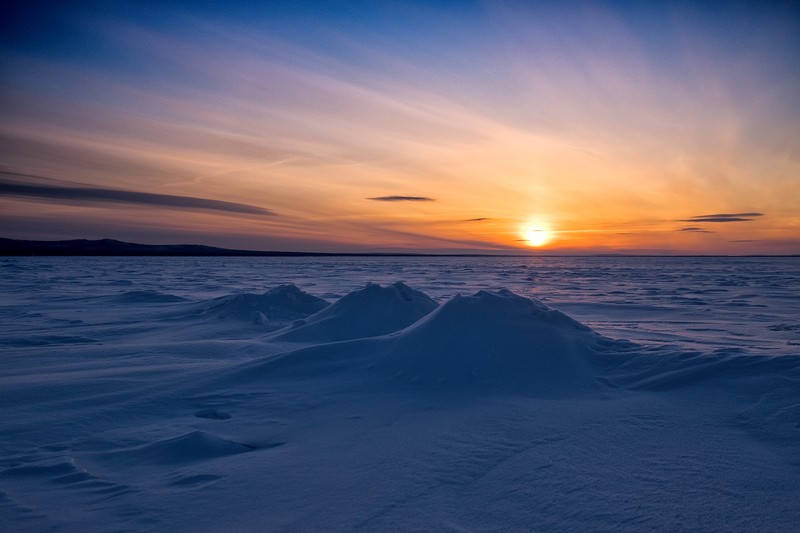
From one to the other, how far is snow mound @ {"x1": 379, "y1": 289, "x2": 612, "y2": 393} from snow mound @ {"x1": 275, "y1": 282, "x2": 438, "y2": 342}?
1704 mm

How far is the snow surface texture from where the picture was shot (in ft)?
6.68

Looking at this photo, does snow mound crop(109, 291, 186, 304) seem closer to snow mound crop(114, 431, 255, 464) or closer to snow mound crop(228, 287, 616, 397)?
snow mound crop(228, 287, 616, 397)

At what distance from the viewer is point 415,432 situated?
2.94 m

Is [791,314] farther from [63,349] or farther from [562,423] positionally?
[63,349]

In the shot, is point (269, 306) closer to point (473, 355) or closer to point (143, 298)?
point (143, 298)

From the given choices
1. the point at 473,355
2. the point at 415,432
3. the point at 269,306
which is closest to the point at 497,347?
the point at 473,355

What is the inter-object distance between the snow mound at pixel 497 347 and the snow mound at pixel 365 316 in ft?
5.59

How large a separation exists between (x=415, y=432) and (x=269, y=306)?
6.50 metres

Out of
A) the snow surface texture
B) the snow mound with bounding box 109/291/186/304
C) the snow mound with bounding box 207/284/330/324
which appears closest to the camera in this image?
the snow surface texture

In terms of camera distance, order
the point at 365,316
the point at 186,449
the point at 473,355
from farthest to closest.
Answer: the point at 365,316 < the point at 473,355 < the point at 186,449

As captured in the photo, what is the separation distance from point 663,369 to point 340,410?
2.69 meters

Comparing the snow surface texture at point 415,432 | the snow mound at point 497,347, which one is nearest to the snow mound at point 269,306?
the snow surface texture at point 415,432

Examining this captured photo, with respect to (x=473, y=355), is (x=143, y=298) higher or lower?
lower

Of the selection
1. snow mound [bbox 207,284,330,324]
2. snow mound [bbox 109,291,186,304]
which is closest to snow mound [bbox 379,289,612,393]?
snow mound [bbox 207,284,330,324]
